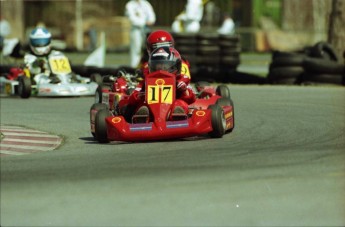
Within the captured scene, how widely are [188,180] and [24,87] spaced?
8572mm

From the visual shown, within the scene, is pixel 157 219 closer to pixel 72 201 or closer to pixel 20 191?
pixel 72 201

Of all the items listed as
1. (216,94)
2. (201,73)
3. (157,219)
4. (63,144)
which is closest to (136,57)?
(201,73)

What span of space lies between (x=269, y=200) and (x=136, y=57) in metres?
14.8

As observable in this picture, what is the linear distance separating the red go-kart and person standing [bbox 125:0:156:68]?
36.4ft

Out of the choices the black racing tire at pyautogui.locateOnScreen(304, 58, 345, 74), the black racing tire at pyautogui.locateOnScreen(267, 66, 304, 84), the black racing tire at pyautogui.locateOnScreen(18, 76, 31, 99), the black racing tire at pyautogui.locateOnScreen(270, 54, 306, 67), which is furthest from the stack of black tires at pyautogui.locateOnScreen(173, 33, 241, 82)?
the black racing tire at pyautogui.locateOnScreen(18, 76, 31, 99)

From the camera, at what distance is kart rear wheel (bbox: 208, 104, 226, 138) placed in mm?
10250

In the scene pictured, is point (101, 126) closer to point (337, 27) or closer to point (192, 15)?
point (337, 27)

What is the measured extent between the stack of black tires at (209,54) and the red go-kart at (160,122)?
331 inches

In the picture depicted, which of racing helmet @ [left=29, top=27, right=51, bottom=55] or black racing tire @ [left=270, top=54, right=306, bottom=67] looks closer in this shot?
racing helmet @ [left=29, top=27, right=51, bottom=55]

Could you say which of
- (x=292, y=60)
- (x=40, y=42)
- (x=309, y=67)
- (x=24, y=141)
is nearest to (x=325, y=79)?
(x=309, y=67)

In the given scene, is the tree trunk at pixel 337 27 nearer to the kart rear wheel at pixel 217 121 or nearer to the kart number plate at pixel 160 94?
the kart rear wheel at pixel 217 121

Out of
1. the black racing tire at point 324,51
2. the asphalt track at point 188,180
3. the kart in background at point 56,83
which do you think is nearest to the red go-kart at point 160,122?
the asphalt track at point 188,180

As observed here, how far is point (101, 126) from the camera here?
Result: 1026 centimetres

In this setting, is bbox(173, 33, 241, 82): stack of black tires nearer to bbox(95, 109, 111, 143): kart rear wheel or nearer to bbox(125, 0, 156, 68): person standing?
bbox(125, 0, 156, 68): person standing
